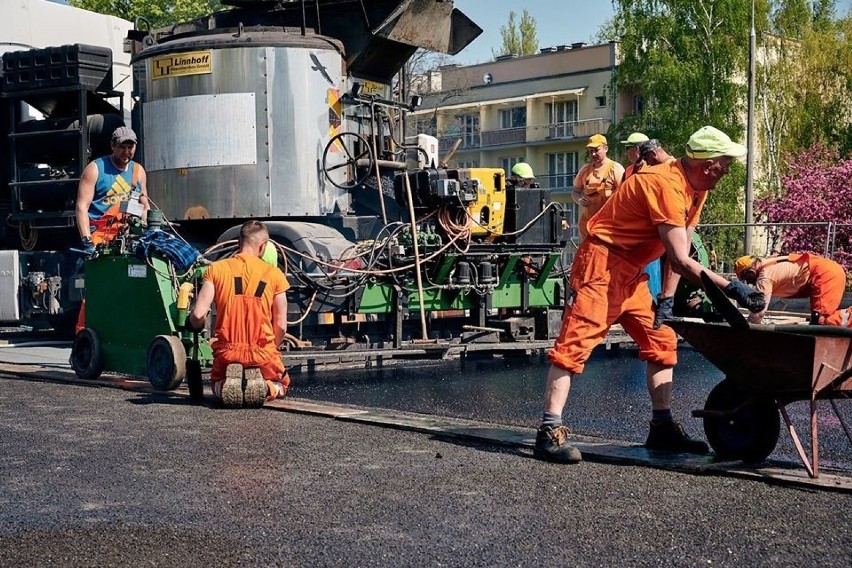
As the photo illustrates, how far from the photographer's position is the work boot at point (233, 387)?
807cm

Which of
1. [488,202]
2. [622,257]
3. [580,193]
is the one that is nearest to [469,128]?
[488,202]

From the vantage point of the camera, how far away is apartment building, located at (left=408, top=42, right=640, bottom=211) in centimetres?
6275

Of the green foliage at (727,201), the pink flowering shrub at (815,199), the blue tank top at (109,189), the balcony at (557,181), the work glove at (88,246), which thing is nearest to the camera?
the work glove at (88,246)

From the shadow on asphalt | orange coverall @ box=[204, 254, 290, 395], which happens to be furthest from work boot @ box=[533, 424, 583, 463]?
orange coverall @ box=[204, 254, 290, 395]

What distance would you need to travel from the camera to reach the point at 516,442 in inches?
261

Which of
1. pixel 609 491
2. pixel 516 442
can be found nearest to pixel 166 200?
pixel 516 442

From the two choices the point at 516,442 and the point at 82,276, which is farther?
the point at 82,276

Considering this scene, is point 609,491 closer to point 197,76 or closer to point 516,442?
point 516,442

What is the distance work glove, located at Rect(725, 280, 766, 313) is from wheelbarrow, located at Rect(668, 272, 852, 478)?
4.3 inches

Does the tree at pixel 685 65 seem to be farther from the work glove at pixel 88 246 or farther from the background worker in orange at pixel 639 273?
the background worker in orange at pixel 639 273

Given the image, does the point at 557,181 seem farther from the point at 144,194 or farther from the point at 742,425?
the point at 742,425

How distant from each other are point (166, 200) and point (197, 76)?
3.68 ft

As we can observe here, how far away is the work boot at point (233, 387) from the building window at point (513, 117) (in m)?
59.5

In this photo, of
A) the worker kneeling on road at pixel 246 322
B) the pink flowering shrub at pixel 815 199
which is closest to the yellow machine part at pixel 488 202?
the worker kneeling on road at pixel 246 322
